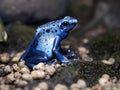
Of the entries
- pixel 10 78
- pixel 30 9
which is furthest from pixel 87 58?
pixel 30 9

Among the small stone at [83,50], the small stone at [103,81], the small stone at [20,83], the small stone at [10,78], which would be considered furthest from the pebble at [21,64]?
the small stone at [83,50]

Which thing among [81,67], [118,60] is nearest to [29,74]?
[81,67]

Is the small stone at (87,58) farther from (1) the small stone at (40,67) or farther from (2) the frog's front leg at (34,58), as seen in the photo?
(1) the small stone at (40,67)

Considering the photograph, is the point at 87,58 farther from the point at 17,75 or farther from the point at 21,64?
the point at 17,75

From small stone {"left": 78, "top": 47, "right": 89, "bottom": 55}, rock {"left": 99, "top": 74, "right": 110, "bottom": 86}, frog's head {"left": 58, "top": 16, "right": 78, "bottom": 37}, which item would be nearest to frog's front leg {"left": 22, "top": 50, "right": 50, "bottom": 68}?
frog's head {"left": 58, "top": 16, "right": 78, "bottom": 37}

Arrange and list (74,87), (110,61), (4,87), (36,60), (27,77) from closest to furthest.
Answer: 1. (4,87)
2. (74,87)
3. (27,77)
4. (36,60)
5. (110,61)

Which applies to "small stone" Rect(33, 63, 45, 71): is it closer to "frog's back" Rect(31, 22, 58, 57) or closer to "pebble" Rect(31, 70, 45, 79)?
"pebble" Rect(31, 70, 45, 79)

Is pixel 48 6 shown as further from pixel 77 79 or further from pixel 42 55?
pixel 77 79
